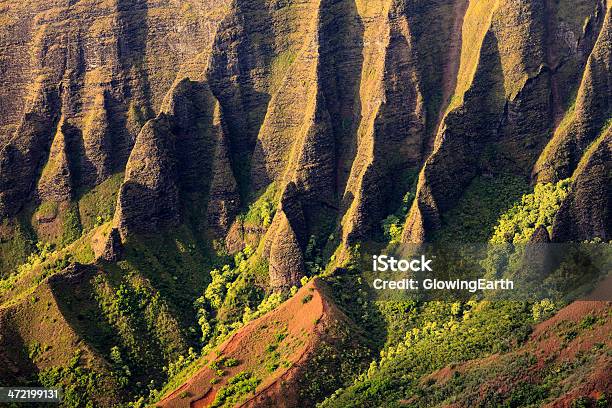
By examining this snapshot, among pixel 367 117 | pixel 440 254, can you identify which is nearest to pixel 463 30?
pixel 367 117

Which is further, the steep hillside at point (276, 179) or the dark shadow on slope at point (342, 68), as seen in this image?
the dark shadow on slope at point (342, 68)

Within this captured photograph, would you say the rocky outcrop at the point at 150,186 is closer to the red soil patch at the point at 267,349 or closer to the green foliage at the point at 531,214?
the red soil patch at the point at 267,349

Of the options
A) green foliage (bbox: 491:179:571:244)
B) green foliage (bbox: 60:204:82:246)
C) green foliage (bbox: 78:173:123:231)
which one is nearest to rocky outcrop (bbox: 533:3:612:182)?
green foliage (bbox: 491:179:571:244)

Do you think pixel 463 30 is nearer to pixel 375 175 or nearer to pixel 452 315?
pixel 375 175

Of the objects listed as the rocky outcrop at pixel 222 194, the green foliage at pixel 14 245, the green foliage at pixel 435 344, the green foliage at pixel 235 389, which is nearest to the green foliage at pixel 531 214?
the green foliage at pixel 435 344

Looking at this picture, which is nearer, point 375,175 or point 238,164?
point 375,175

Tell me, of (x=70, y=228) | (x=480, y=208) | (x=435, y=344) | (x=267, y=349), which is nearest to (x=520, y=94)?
(x=480, y=208)
